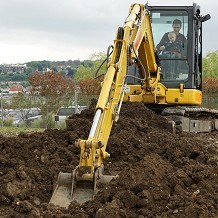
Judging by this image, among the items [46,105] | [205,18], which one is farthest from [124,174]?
[46,105]

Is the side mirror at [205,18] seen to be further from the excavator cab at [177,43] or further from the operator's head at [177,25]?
the operator's head at [177,25]

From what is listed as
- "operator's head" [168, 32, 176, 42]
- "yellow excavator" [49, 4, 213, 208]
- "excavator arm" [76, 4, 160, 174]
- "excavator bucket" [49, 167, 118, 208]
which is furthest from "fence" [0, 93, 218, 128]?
"excavator bucket" [49, 167, 118, 208]

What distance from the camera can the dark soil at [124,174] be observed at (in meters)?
6.02

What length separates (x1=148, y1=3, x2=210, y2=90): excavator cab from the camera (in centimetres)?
1255

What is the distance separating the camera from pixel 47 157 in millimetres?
7957

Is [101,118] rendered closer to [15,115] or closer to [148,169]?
[148,169]

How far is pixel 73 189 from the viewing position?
6.62 meters

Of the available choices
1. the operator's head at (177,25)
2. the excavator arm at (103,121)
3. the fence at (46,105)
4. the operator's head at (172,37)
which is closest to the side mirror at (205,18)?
the operator's head at (177,25)

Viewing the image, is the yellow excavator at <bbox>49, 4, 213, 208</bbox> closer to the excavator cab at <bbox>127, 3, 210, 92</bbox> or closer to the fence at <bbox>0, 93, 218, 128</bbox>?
the excavator cab at <bbox>127, 3, 210, 92</bbox>

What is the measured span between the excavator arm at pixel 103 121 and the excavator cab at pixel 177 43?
2808 mm

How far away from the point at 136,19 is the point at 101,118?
3.03 metres

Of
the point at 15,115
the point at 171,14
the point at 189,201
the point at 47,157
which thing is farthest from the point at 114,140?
the point at 15,115

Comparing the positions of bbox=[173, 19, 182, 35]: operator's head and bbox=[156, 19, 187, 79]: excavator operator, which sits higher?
bbox=[173, 19, 182, 35]: operator's head

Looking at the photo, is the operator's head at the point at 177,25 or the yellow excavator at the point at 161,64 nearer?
the yellow excavator at the point at 161,64
